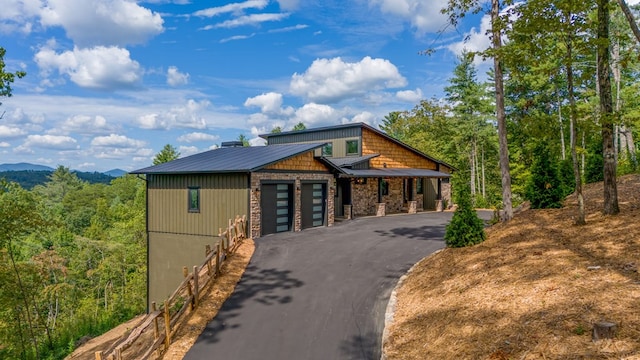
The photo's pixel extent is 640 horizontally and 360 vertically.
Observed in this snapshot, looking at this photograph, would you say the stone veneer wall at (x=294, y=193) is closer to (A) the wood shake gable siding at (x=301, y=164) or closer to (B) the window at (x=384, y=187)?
(A) the wood shake gable siding at (x=301, y=164)

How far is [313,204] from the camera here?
62.7 feet

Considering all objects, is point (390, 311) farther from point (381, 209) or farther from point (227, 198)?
point (381, 209)

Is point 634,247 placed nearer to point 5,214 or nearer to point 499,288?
point 499,288

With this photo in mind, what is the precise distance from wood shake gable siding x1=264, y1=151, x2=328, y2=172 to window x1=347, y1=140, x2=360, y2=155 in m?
7.75

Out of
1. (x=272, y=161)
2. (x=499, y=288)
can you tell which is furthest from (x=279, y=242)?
(x=499, y=288)

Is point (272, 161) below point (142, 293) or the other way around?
the other way around

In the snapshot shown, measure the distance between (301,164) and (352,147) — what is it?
9.69 metres

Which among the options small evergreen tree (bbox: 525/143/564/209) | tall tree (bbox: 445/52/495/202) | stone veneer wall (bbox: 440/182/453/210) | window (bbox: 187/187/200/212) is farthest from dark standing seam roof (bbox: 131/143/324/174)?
tall tree (bbox: 445/52/495/202)

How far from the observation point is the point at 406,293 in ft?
30.8

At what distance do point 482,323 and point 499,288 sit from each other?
4.27 ft

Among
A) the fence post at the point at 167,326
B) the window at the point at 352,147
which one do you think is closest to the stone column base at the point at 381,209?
the window at the point at 352,147

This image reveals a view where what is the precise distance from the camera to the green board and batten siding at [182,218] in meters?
16.4

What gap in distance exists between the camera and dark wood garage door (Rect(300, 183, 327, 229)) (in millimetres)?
18562

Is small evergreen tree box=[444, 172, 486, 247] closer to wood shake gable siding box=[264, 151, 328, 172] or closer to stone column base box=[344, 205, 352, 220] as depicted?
wood shake gable siding box=[264, 151, 328, 172]
